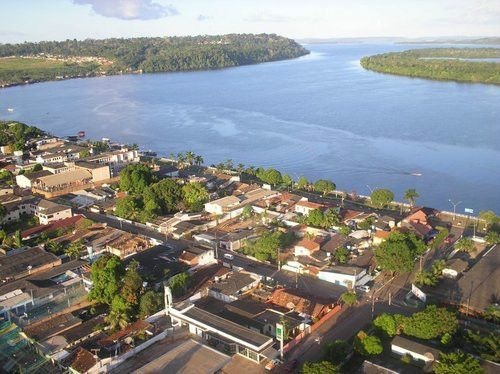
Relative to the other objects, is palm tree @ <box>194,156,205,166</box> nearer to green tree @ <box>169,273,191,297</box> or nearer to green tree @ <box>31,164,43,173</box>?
green tree @ <box>31,164,43,173</box>

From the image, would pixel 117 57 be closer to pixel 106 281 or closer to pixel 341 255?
pixel 341 255

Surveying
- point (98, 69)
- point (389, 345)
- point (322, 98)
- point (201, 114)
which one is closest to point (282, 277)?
point (389, 345)

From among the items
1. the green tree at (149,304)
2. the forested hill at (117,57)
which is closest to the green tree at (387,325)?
the green tree at (149,304)

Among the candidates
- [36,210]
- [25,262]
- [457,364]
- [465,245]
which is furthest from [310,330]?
[36,210]

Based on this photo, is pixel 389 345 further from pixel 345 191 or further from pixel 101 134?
pixel 101 134

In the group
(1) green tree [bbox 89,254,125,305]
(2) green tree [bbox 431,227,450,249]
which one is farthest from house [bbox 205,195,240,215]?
(2) green tree [bbox 431,227,450,249]

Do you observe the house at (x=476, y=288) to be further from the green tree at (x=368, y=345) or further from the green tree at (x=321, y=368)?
the green tree at (x=321, y=368)
